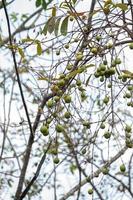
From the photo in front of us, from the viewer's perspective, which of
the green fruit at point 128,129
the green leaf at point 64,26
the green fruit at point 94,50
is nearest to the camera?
the green fruit at point 94,50

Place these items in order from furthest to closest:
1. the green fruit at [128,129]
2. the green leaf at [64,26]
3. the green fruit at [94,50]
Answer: the green leaf at [64,26] → the green fruit at [128,129] → the green fruit at [94,50]

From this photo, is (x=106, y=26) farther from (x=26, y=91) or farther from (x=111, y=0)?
(x=26, y=91)

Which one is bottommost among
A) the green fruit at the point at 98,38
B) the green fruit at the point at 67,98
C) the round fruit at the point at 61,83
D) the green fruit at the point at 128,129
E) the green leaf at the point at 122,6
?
the green fruit at the point at 128,129

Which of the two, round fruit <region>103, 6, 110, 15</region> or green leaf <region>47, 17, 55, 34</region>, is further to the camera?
green leaf <region>47, 17, 55, 34</region>

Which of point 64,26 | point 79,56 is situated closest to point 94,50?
point 79,56

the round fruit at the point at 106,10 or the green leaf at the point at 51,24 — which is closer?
the round fruit at the point at 106,10

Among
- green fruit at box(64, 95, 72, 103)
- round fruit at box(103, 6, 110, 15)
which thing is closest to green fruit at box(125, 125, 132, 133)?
green fruit at box(64, 95, 72, 103)

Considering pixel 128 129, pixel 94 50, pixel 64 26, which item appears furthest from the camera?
pixel 64 26

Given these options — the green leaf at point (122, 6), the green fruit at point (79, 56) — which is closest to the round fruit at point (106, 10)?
the green leaf at point (122, 6)

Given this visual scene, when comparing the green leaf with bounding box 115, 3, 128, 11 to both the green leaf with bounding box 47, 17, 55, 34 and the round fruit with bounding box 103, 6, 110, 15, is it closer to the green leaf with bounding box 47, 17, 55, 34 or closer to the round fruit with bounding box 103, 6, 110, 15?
the round fruit with bounding box 103, 6, 110, 15

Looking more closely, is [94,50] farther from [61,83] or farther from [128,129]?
[128,129]

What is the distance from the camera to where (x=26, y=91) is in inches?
149

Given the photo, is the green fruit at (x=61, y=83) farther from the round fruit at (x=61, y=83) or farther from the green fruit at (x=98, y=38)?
the green fruit at (x=98, y=38)

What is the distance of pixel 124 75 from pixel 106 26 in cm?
19
